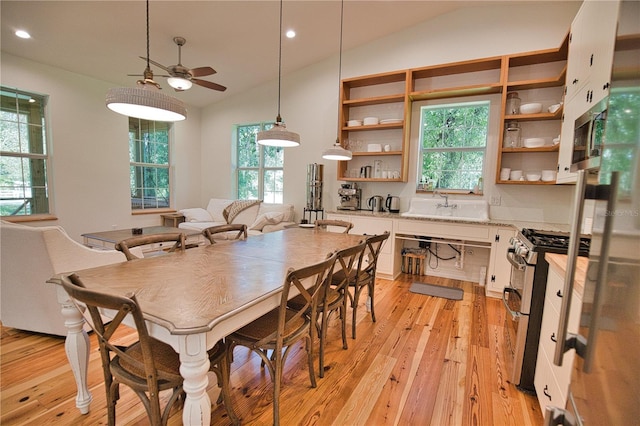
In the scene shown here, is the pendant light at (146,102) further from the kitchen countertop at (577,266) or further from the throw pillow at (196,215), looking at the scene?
the throw pillow at (196,215)

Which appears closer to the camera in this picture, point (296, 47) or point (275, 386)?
point (275, 386)

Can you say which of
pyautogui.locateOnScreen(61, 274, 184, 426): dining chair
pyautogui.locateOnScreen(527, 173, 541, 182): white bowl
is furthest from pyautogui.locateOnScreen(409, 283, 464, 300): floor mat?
pyautogui.locateOnScreen(61, 274, 184, 426): dining chair

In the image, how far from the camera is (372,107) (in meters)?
4.63

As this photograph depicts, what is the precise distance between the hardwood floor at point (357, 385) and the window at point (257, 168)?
3.84m

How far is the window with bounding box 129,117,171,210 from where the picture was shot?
5.59 meters

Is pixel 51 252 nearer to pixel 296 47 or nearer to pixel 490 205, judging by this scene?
pixel 296 47

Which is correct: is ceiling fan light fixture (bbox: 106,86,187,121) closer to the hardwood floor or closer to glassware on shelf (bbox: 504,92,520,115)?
the hardwood floor

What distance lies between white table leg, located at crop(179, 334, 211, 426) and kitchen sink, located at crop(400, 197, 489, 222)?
130 inches

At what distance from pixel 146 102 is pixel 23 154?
4474mm

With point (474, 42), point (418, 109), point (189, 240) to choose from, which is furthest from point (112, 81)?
point (474, 42)

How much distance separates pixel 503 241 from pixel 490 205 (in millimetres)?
706

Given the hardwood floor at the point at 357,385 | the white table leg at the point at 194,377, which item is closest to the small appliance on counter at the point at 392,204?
the hardwood floor at the point at 357,385

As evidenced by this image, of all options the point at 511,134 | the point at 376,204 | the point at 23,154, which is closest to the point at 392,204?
the point at 376,204

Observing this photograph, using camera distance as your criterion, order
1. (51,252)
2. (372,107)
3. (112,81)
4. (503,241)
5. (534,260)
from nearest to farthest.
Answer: (534,260) < (51,252) < (503,241) < (372,107) < (112,81)
